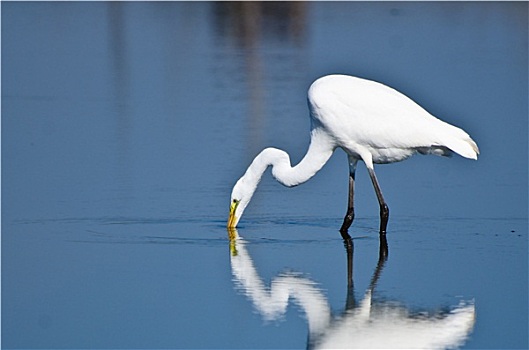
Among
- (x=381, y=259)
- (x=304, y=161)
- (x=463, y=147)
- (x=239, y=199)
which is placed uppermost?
(x=463, y=147)

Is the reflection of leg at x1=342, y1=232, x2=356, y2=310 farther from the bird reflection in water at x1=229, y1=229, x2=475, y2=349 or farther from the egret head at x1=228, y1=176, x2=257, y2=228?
the egret head at x1=228, y1=176, x2=257, y2=228

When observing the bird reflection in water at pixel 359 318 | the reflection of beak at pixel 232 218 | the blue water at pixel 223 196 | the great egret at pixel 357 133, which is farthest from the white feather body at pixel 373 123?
the bird reflection in water at pixel 359 318

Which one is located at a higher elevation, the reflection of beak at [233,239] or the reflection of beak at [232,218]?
the reflection of beak at [232,218]

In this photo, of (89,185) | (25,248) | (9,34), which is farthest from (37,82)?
(25,248)

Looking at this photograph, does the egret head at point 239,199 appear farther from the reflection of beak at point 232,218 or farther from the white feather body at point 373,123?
the white feather body at point 373,123

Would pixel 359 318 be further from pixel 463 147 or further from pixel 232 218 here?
pixel 232 218

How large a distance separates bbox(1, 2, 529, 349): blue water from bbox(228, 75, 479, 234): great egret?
0.38 metres

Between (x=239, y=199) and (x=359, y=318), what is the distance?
2598mm

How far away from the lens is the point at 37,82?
55.9ft

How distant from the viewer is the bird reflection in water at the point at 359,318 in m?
7.22

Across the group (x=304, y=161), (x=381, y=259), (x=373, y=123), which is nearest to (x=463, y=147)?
(x=373, y=123)

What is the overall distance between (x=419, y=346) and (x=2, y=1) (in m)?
19.7

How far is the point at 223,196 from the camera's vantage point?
436 inches

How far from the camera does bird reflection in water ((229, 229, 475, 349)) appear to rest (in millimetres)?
7223
